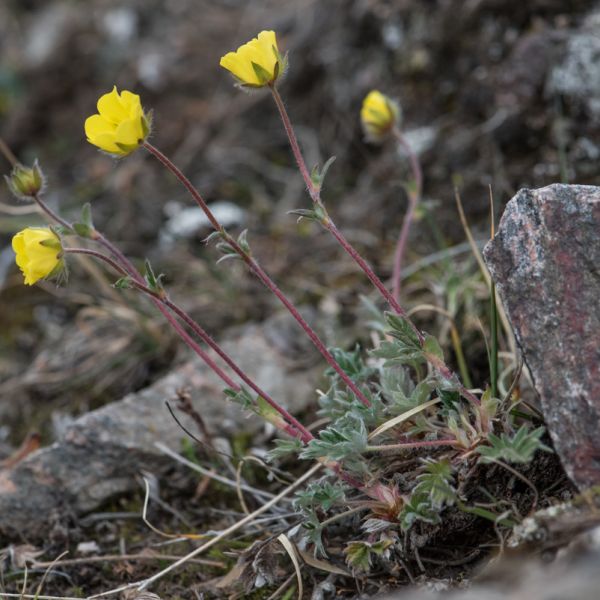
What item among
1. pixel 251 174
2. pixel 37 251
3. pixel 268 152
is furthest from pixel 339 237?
pixel 268 152

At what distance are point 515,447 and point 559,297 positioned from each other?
386 millimetres

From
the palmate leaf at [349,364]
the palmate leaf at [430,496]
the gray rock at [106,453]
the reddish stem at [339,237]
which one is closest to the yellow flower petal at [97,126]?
the reddish stem at [339,237]

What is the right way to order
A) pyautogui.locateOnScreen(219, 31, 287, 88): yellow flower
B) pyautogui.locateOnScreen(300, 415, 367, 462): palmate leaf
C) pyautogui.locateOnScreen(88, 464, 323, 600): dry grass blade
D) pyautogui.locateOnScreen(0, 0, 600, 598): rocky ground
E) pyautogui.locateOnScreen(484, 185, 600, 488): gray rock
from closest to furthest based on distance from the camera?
pyautogui.locateOnScreen(484, 185, 600, 488): gray rock
pyautogui.locateOnScreen(300, 415, 367, 462): palmate leaf
pyautogui.locateOnScreen(219, 31, 287, 88): yellow flower
pyautogui.locateOnScreen(88, 464, 323, 600): dry grass blade
pyautogui.locateOnScreen(0, 0, 600, 598): rocky ground

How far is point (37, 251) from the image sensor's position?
2107 millimetres

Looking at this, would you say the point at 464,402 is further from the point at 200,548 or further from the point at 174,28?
the point at 174,28

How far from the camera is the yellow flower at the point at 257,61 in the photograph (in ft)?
6.91

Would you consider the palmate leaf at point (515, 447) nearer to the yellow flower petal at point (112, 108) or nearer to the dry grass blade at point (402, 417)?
the dry grass blade at point (402, 417)

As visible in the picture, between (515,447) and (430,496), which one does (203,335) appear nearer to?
(430,496)

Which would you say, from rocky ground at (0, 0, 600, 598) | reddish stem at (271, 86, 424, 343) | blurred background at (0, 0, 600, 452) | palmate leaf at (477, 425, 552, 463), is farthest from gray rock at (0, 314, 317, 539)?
palmate leaf at (477, 425, 552, 463)

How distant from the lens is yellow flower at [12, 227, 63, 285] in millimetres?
2104

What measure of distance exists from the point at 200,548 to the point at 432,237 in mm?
1826

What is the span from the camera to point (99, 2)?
18.5ft

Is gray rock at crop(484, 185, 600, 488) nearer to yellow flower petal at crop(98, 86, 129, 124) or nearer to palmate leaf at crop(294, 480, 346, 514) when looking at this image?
palmate leaf at crop(294, 480, 346, 514)

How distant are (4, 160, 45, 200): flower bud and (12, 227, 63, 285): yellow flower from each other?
0.25 metres
